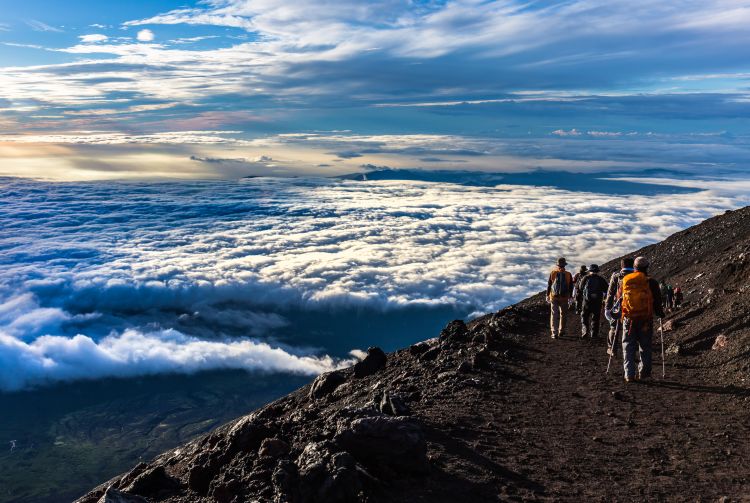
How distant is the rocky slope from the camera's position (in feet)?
20.9

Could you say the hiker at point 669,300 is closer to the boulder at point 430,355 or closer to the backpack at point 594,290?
the backpack at point 594,290

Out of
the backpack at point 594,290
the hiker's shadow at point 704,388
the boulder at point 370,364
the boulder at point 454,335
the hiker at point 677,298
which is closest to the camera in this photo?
the hiker's shadow at point 704,388

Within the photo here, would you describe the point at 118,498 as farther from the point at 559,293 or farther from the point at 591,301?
the point at 591,301

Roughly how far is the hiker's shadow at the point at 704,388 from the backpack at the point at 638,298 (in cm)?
126

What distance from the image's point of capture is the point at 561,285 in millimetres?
15789

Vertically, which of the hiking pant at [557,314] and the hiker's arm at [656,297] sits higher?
the hiker's arm at [656,297]

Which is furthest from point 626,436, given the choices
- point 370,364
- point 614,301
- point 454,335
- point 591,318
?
point 591,318

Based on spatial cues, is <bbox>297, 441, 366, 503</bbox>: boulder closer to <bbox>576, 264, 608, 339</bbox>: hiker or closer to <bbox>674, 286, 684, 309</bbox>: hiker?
<bbox>576, 264, 608, 339</bbox>: hiker

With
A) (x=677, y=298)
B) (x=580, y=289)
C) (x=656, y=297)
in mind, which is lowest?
(x=677, y=298)

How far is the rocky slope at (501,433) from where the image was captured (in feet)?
20.9

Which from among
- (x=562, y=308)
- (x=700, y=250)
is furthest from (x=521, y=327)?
(x=700, y=250)

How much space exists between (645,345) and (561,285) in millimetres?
4705

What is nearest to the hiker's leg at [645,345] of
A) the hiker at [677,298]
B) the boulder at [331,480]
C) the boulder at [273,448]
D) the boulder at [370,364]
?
the boulder at [370,364]

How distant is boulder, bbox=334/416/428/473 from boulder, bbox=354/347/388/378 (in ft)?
25.0
